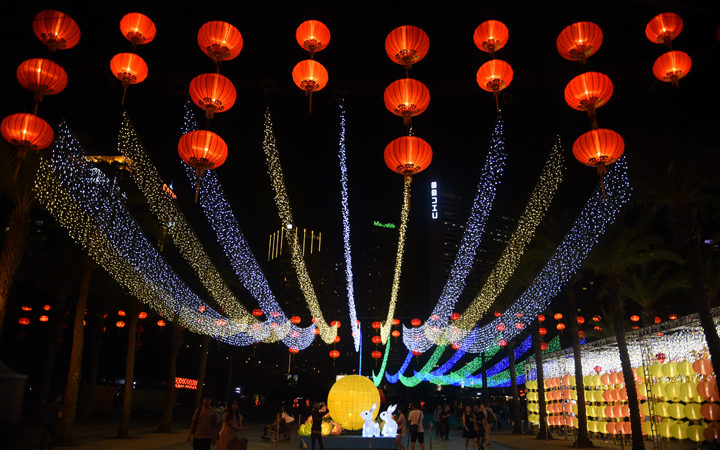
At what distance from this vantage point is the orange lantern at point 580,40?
693 centimetres

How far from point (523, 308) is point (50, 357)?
18.9 meters

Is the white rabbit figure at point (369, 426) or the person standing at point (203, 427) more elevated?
the person standing at point (203, 427)

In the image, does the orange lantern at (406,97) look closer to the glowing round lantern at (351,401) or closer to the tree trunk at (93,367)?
the glowing round lantern at (351,401)

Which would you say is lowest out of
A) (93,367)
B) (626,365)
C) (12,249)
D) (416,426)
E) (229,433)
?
(416,426)

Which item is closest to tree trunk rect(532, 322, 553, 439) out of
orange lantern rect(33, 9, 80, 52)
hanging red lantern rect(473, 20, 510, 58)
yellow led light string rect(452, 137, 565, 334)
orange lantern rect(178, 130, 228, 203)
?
yellow led light string rect(452, 137, 565, 334)

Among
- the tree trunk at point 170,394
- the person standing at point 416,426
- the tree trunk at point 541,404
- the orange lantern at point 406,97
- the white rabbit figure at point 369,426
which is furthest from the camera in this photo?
the tree trunk at point 541,404

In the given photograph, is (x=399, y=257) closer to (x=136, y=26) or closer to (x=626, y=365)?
(x=626, y=365)

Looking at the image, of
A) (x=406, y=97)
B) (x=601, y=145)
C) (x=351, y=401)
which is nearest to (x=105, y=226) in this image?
(x=351, y=401)

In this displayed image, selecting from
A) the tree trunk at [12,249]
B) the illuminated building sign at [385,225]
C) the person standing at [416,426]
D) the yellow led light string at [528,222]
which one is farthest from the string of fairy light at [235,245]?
the illuminated building sign at [385,225]

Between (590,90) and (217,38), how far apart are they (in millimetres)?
5201

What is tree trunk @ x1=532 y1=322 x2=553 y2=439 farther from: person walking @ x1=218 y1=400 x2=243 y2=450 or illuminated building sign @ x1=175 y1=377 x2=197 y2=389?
illuminated building sign @ x1=175 y1=377 x2=197 y2=389

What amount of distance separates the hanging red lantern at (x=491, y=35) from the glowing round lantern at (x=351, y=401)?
1019cm

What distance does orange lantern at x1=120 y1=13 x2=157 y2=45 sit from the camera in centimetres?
709

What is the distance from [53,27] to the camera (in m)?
6.79
